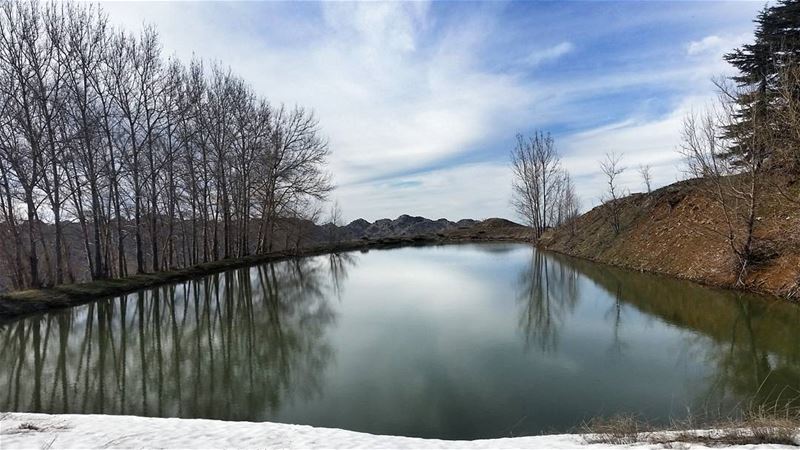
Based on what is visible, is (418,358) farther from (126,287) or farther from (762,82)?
(762,82)

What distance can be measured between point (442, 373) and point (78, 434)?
500 cm

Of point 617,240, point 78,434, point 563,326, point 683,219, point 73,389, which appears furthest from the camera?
point 617,240

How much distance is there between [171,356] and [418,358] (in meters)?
5.37

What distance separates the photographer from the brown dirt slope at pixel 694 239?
1359cm

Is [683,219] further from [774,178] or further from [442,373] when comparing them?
[442,373]

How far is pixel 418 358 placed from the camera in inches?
320

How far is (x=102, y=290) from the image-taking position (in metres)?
16.6

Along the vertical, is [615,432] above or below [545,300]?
above

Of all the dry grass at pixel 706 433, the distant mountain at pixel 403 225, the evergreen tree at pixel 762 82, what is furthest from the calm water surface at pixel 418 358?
the distant mountain at pixel 403 225

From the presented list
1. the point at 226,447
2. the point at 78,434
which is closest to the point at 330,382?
the point at 226,447

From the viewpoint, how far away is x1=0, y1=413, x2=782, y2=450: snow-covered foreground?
4543mm

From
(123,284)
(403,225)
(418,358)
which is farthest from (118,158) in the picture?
(403,225)

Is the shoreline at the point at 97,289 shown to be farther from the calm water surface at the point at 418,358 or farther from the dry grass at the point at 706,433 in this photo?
the dry grass at the point at 706,433

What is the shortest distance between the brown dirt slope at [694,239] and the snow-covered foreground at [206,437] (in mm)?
12194
